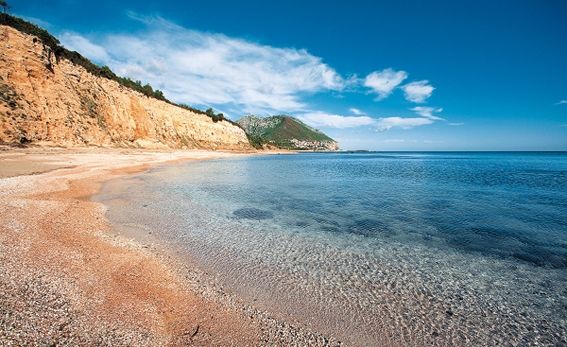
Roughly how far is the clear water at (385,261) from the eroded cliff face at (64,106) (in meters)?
24.6

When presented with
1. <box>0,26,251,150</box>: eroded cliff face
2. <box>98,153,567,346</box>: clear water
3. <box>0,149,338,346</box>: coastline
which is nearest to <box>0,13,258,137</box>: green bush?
<box>0,26,251,150</box>: eroded cliff face

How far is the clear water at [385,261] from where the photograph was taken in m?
4.59

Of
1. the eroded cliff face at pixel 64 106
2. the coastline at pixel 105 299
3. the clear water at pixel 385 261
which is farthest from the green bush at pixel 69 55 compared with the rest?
the coastline at pixel 105 299

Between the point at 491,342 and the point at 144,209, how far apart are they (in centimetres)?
1184

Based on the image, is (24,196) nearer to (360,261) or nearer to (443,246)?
(360,261)

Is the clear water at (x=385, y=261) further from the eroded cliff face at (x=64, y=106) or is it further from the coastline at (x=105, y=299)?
the eroded cliff face at (x=64, y=106)

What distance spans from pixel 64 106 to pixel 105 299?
133 ft

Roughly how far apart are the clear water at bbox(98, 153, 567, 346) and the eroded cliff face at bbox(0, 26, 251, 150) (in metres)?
24.6

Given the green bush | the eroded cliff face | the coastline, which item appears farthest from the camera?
the green bush

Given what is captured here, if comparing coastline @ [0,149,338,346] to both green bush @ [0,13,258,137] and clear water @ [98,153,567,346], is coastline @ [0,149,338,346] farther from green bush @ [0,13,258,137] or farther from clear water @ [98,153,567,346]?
green bush @ [0,13,258,137]

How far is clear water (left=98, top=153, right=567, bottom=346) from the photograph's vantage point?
15.1 feet

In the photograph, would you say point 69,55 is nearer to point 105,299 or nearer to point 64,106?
point 64,106

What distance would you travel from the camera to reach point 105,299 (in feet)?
15.1

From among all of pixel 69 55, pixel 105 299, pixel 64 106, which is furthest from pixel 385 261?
pixel 69 55
